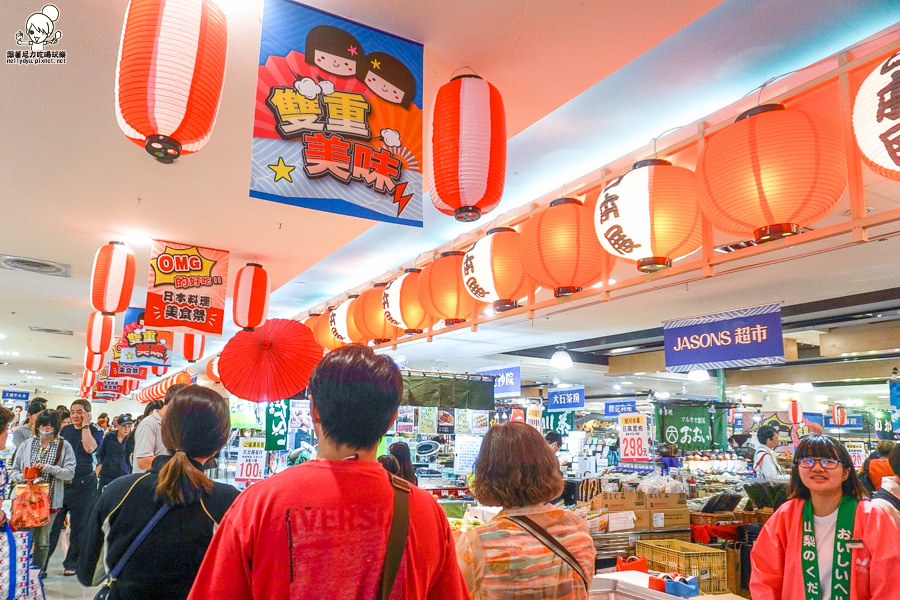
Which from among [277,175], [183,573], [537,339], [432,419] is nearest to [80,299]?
[432,419]

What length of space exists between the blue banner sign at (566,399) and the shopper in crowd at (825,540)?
11284mm

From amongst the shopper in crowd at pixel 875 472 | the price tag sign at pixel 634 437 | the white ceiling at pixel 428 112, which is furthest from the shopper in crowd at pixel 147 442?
the price tag sign at pixel 634 437

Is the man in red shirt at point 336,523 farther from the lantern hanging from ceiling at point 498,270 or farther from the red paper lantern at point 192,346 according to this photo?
the red paper lantern at point 192,346

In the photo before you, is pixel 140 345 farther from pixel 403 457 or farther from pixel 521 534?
pixel 521 534

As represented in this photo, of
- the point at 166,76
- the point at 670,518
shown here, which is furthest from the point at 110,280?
the point at 670,518

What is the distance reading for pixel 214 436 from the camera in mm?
2363

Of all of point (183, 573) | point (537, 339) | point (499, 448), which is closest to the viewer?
point (183, 573)

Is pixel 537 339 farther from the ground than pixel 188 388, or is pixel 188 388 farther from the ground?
pixel 537 339

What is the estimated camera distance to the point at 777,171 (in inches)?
113

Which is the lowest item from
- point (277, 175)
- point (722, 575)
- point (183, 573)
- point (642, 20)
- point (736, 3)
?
point (722, 575)

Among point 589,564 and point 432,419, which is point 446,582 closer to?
point 589,564

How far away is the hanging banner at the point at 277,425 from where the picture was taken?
7957 millimetres

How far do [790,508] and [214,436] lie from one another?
9.84 ft

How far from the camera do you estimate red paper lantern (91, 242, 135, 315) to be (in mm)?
6730
